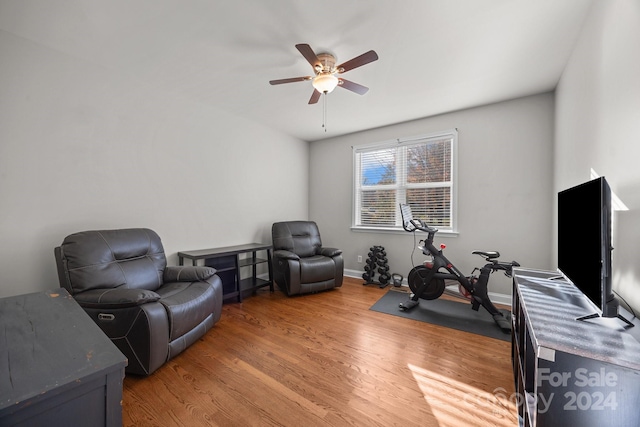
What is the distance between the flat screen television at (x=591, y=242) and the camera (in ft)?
3.42

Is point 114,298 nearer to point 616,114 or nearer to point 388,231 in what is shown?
point 616,114

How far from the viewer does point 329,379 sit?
1755 millimetres

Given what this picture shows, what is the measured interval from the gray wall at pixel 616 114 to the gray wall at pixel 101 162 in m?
3.63

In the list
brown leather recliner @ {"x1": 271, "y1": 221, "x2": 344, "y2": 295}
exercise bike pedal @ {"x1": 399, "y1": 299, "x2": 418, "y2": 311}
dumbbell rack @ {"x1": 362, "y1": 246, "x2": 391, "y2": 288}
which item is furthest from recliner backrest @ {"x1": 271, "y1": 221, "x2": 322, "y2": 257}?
exercise bike pedal @ {"x1": 399, "y1": 299, "x2": 418, "y2": 311}

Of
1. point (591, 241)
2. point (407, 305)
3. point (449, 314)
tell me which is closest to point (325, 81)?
point (591, 241)

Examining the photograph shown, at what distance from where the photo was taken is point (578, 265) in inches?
52.2

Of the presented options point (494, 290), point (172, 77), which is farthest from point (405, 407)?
point (172, 77)

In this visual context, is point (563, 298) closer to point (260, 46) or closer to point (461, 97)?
point (461, 97)

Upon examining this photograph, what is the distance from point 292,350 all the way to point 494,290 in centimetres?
276

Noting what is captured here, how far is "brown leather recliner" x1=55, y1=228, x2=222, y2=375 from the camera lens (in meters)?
1.72

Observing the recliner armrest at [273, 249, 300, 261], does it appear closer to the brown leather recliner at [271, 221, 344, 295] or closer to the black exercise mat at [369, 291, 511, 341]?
the brown leather recliner at [271, 221, 344, 295]

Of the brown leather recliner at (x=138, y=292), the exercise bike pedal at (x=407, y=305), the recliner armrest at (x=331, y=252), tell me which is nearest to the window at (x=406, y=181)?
the recliner armrest at (x=331, y=252)

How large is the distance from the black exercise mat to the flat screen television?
1209mm

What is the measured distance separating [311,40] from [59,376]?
2.34 meters
